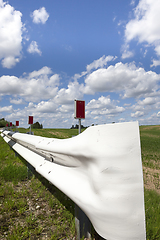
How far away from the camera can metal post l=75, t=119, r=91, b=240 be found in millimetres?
1865

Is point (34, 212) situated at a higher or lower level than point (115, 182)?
lower

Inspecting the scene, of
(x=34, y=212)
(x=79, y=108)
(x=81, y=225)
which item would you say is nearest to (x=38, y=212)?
(x=34, y=212)

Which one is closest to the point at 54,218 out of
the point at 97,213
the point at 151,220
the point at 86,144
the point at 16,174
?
the point at 151,220

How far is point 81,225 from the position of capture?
6.19 feet

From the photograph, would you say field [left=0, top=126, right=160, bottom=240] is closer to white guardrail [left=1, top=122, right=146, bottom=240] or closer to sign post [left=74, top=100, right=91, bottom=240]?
→ sign post [left=74, top=100, right=91, bottom=240]

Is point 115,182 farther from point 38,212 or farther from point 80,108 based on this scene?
point 80,108

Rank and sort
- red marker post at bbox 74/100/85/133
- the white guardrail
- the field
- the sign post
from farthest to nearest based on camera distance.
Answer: red marker post at bbox 74/100/85/133
the field
the sign post
the white guardrail

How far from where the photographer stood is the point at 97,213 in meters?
1.16

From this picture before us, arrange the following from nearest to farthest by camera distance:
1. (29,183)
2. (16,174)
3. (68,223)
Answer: (68,223)
(29,183)
(16,174)

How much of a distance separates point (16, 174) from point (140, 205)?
12.9 ft

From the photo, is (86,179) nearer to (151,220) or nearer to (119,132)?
(119,132)

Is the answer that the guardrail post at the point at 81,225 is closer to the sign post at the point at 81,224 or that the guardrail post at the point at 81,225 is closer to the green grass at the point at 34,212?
the sign post at the point at 81,224

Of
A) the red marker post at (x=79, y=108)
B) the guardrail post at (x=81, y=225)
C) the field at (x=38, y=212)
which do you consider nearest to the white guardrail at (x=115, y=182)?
the guardrail post at (x=81, y=225)

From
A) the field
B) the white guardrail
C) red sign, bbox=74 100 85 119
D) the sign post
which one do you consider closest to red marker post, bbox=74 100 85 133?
red sign, bbox=74 100 85 119
